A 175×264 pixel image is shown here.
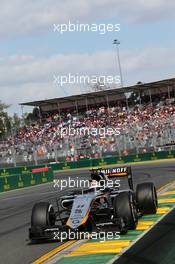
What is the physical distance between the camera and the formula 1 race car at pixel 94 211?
9.11 m

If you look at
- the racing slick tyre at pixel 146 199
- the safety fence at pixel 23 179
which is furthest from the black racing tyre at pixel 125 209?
the safety fence at pixel 23 179

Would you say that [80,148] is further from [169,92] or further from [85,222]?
[85,222]

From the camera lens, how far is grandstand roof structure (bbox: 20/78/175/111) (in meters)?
45.4

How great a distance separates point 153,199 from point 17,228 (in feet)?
9.84

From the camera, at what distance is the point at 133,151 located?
37.9 metres

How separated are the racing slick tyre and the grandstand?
24.4m

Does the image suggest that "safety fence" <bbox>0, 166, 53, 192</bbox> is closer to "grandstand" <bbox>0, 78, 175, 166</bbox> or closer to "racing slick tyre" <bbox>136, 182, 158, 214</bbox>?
"grandstand" <bbox>0, 78, 175, 166</bbox>

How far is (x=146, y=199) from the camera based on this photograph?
36.4ft

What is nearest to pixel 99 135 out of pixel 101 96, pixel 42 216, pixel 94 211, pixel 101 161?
pixel 101 161

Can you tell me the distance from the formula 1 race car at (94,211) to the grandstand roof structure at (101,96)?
113ft

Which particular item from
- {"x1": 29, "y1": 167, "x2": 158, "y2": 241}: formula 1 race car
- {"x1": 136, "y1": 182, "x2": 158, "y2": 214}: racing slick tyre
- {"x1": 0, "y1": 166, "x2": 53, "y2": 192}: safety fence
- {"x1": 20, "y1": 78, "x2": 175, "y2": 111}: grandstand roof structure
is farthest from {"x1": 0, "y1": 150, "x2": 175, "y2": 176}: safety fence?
{"x1": 29, "y1": 167, "x2": 158, "y2": 241}: formula 1 race car

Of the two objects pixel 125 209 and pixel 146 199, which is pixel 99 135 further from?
pixel 125 209

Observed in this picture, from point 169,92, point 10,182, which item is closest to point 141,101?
point 169,92

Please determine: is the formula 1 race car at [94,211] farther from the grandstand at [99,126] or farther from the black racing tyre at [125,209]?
the grandstand at [99,126]
